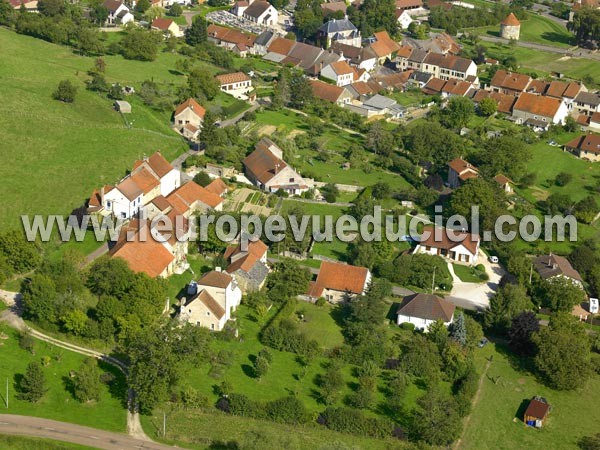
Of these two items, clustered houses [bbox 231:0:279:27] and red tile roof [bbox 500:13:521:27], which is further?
red tile roof [bbox 500:13:521:27]

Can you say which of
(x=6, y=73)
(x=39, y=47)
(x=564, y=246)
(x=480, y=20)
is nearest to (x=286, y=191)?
(x=564, y=246)

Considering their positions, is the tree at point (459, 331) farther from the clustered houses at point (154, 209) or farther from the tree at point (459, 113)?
the tree at point (459, 113)

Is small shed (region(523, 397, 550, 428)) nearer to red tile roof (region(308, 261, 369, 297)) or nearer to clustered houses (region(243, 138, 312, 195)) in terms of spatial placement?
red tile roof (region(308, 261, 369, 297))

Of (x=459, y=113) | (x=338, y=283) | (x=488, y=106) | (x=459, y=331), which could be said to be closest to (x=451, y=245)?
(x=338, y=283)

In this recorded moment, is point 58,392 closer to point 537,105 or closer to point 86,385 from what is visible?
point 86,385

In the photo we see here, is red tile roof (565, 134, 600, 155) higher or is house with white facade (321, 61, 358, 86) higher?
red tile roof (565, 134, 600, 155)

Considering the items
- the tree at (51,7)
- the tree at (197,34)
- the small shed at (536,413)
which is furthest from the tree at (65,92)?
the small shed at (536,413)

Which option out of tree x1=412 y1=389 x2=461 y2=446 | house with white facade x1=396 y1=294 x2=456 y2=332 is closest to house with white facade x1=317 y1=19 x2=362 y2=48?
house with white facade x1=396 y1=294 x2=456 y2=332
